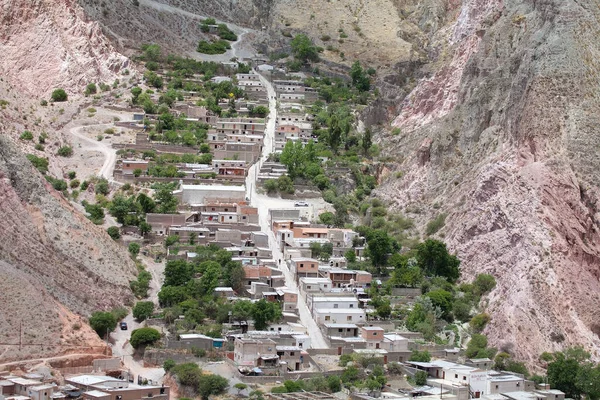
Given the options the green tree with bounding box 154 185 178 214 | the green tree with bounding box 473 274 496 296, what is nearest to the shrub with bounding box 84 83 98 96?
the green tree with bounding box 154 185 178 214

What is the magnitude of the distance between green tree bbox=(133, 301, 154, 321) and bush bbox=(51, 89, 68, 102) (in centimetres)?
3880

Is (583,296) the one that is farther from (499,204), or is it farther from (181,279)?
(181,279)

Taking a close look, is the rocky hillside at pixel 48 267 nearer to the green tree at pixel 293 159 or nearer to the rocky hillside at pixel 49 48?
the green tree at pixel 293 159

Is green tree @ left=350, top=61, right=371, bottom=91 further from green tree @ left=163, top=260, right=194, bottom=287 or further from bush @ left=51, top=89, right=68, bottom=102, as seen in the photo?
green tree @ left=163, top=260, right=194, bottom=287

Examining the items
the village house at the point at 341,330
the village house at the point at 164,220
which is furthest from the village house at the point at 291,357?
the village house at the point at 164,220

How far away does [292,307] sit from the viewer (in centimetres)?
7969

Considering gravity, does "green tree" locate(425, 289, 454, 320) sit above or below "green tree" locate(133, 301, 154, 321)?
above

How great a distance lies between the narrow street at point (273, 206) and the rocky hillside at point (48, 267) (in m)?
7.78

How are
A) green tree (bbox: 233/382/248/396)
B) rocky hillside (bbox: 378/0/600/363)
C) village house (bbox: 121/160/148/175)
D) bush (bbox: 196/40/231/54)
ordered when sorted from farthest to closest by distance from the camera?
bush (bbox: 196/40/231/54), village house (bbox: 121/160/148/175), rocky hillside (bbox: 378/0/600/363), green tree (bbox: 233/382/248/396)

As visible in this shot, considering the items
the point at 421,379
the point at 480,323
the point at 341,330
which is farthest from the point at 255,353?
the point at 480,323

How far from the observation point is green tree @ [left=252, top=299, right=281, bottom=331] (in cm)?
7606

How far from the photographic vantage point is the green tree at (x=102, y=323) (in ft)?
243

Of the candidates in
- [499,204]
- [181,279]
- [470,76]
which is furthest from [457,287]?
[470,76]

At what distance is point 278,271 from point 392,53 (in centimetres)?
5333
